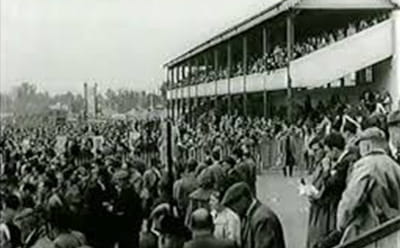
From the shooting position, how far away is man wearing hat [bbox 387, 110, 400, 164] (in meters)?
2.89

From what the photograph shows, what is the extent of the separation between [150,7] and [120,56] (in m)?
0.24

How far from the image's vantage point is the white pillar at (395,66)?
310 centimetres

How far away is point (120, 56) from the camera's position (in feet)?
9.46

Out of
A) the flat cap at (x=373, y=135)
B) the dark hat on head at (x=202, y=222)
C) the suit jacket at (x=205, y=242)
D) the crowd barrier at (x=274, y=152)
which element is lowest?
the suit jacket at (x=205, y=242)

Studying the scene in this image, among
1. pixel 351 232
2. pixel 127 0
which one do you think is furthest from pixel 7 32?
pixel 351 232

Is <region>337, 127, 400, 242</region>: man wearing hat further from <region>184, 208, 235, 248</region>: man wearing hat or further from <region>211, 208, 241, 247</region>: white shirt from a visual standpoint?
<region>184, 208, 235, 248</region>: man wearing hat

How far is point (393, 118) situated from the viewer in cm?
307

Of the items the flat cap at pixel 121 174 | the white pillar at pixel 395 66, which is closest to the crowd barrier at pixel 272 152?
the flat cap at pixel 121 174

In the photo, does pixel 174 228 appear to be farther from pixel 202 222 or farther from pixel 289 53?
pixel 289 53

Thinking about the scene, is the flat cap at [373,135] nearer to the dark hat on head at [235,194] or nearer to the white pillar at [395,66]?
the white pillar at [395,66]

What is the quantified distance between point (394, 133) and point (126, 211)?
2.72 ft

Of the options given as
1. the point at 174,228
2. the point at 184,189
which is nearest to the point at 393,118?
the point at 184,189

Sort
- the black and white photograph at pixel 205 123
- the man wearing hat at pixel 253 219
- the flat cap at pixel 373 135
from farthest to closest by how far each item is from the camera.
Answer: the flat cap at pixel 373 135
the black and white photograph at pixel 205 123
the man wearing hat at pixel 253 219

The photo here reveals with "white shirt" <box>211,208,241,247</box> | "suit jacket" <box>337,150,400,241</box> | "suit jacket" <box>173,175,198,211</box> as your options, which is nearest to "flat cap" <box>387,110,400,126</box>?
"suit jacket" <box>337,150,400,241</box>
